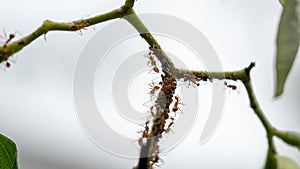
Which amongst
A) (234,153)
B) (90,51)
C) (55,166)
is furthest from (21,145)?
(90,51)

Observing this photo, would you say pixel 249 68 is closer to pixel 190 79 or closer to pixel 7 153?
pixel 190 79

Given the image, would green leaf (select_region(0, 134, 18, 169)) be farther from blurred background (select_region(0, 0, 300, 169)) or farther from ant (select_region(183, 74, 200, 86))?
blurred background (select_region(0, 0, 300, 169))

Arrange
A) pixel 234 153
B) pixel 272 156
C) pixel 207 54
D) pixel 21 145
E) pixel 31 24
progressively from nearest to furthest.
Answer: pixel 272 156 → pixel 207 54 → pixel 31 24 → pixel 21 145 → pixel 234 153

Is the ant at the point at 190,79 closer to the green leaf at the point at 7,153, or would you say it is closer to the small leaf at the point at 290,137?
the small leaf at the point at 290,137

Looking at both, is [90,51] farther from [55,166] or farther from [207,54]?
[55,166]

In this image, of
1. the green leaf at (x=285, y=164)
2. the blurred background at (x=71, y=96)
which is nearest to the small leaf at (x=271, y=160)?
the green leaf at (x=285, y=164)

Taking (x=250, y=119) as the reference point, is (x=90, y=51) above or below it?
below

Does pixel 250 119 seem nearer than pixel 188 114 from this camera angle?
No

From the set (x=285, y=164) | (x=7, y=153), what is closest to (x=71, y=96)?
(x=7, y=153)
